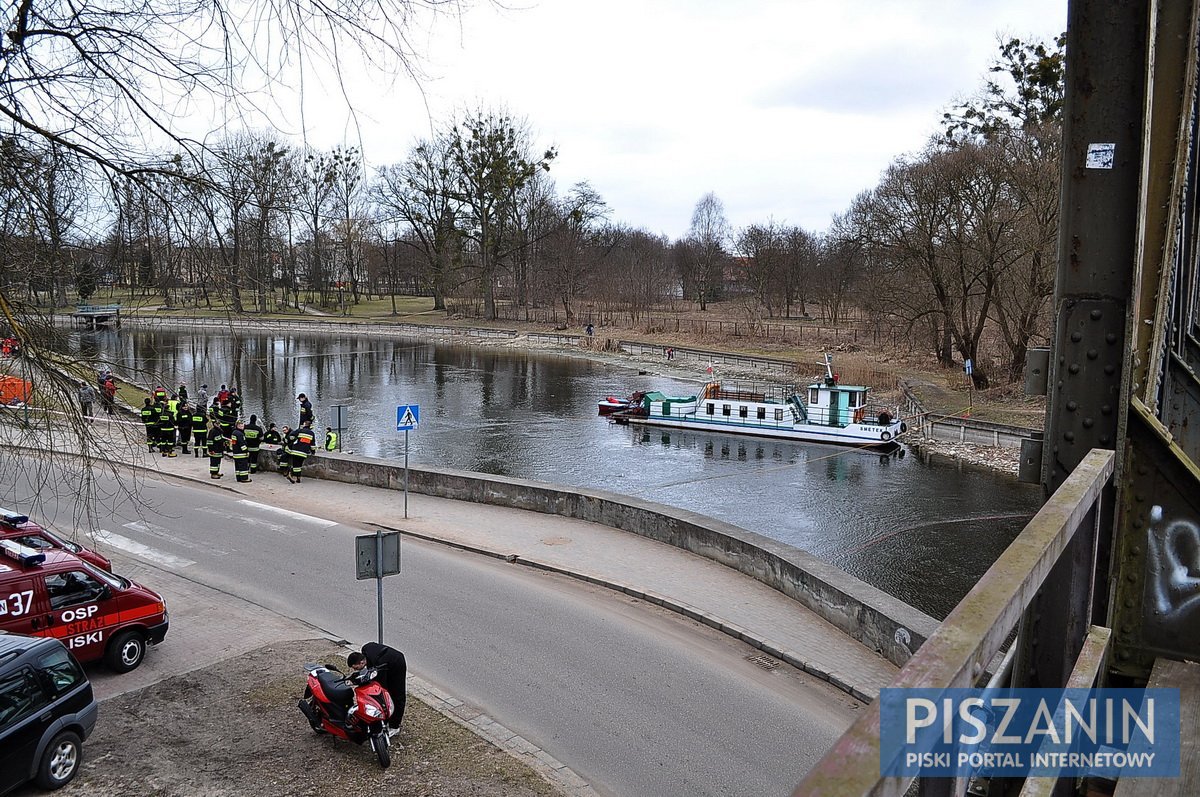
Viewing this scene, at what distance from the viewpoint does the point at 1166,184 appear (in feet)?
13.1

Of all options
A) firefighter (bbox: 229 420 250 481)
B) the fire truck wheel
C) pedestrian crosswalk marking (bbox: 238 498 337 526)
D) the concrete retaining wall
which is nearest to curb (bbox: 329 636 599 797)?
the fire truck wheel

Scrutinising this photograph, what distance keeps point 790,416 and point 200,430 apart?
25479mm

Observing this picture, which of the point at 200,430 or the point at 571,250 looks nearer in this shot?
the point at 200,430

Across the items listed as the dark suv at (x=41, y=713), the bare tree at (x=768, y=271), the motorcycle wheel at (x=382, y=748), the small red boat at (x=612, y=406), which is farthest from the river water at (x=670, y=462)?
the bare tree at (x=768, y=271)

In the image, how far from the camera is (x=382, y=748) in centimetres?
827

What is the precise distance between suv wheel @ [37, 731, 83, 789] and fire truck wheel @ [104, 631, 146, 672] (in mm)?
2594

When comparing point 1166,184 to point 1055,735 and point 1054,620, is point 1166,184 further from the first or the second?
point 1055,735

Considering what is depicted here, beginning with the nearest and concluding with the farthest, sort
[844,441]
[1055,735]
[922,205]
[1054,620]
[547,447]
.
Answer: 1. [1055,735]
2. [1054,620]
3. [547,447]
4. [844,441]
5. [922,205]

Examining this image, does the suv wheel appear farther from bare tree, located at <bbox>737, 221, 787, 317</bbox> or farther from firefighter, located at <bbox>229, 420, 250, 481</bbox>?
bare tree, located at <bbox>737, 221, 787, 317</bbox>

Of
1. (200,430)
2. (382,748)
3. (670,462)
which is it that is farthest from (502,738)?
(670,462)

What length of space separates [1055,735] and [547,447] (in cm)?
3241

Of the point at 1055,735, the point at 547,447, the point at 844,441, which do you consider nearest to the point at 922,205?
the point at 844,441

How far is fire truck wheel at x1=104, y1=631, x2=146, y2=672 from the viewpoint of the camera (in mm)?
10484

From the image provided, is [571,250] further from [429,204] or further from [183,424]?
[183,424]
